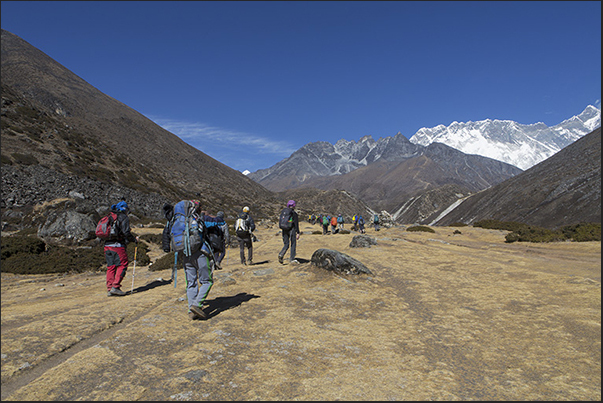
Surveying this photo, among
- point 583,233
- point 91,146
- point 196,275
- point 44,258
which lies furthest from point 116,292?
point 91,146

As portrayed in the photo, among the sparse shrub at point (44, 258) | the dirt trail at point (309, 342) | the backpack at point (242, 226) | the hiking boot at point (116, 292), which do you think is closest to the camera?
the dirt trail at point (309, 342)

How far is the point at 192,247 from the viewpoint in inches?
244

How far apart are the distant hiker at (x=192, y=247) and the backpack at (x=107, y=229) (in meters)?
2.65

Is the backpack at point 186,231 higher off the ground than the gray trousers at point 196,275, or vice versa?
the backpack at point 186,231

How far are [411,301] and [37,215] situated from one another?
23762 millimetres

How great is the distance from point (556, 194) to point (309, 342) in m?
65.0

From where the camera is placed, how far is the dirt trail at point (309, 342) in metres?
3.75

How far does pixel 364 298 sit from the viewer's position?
8.25 metres

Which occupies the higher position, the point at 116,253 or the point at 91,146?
the point at 91,146

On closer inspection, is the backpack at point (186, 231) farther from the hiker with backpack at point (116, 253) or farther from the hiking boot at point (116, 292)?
the hiking boot at point (116, 292)

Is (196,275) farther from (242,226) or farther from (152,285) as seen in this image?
(242,226)

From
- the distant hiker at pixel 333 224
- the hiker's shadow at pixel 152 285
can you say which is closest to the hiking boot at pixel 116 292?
the hiker's shadow at pixel 152 285

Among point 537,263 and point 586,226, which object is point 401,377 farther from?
point 586,226

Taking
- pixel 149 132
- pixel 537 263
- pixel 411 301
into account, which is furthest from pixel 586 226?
pixel 149 132
